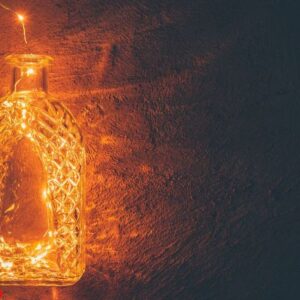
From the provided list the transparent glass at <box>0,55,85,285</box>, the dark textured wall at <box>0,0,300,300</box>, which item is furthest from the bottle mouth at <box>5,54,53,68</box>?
the dark textured wall at <box>0,0,300,300</box>

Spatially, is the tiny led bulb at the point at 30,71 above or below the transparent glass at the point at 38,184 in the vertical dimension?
above

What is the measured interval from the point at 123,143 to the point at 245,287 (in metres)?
0.39

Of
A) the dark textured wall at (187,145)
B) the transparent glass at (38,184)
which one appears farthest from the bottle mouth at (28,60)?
the dark textured wall at (187,145)

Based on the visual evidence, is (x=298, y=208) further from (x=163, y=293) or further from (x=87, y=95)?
(x=87, y=95)

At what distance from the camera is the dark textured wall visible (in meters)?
1.09

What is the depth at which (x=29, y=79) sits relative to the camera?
3.37 ft

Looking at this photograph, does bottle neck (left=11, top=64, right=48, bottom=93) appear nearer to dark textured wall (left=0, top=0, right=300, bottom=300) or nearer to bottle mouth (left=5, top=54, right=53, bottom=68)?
bottle mouth (left=5, top=54, right=53, bottom=68)

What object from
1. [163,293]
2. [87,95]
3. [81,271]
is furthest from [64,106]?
[163,293]

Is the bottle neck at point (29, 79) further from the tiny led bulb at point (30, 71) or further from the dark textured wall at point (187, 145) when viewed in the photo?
the dark textured wall at point (187, 145)

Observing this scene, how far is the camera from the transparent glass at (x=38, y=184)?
3.32 feet

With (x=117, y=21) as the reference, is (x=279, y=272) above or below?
below

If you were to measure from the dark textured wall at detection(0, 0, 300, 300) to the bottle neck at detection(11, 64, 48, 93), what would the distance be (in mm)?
112

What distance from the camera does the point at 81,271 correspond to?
105 cm

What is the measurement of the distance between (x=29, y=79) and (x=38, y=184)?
0.67 feet
